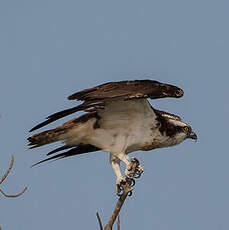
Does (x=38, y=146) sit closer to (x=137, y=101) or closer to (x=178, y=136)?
(x=137, y=101)

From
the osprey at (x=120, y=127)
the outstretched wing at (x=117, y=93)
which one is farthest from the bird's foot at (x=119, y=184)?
the outstretched wing at (x=117, y=93)

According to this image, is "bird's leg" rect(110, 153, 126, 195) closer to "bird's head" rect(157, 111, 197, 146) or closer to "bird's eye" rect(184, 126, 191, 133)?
"bird's head" rect(157, 111, 197, 146)

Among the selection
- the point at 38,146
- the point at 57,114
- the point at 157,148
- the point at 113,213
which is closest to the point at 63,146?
the point at 38,146

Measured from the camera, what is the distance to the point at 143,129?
923cm

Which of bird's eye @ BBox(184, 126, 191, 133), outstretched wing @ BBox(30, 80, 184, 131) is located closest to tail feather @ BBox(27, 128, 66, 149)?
outstretched wing @ BBox(30, 80, 184, 131)

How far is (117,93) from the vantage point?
323 inches

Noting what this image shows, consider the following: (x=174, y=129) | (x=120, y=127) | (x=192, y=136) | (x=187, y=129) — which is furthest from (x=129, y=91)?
(x=192, y=136)

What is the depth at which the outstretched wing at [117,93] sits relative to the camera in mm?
7688

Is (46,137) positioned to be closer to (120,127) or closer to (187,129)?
(120,127)

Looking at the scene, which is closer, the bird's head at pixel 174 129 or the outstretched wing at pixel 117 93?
the outstretched wing at pixel 117 93

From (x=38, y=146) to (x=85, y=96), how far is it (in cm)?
142

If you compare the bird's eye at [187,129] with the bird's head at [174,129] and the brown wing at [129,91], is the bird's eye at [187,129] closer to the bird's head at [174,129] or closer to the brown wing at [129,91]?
the bird's head at [174,129]

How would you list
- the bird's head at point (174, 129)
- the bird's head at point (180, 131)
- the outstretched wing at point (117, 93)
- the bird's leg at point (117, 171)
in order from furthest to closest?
the bird's head at point (180, 131), the bird's head at point (174, 129), the bird's leg at point (117, 171), the outstretched wing at point (117, 93)

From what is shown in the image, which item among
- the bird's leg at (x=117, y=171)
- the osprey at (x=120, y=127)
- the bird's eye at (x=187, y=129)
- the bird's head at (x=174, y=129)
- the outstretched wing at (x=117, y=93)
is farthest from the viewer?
the bird's eye at (x=187, y=129)
